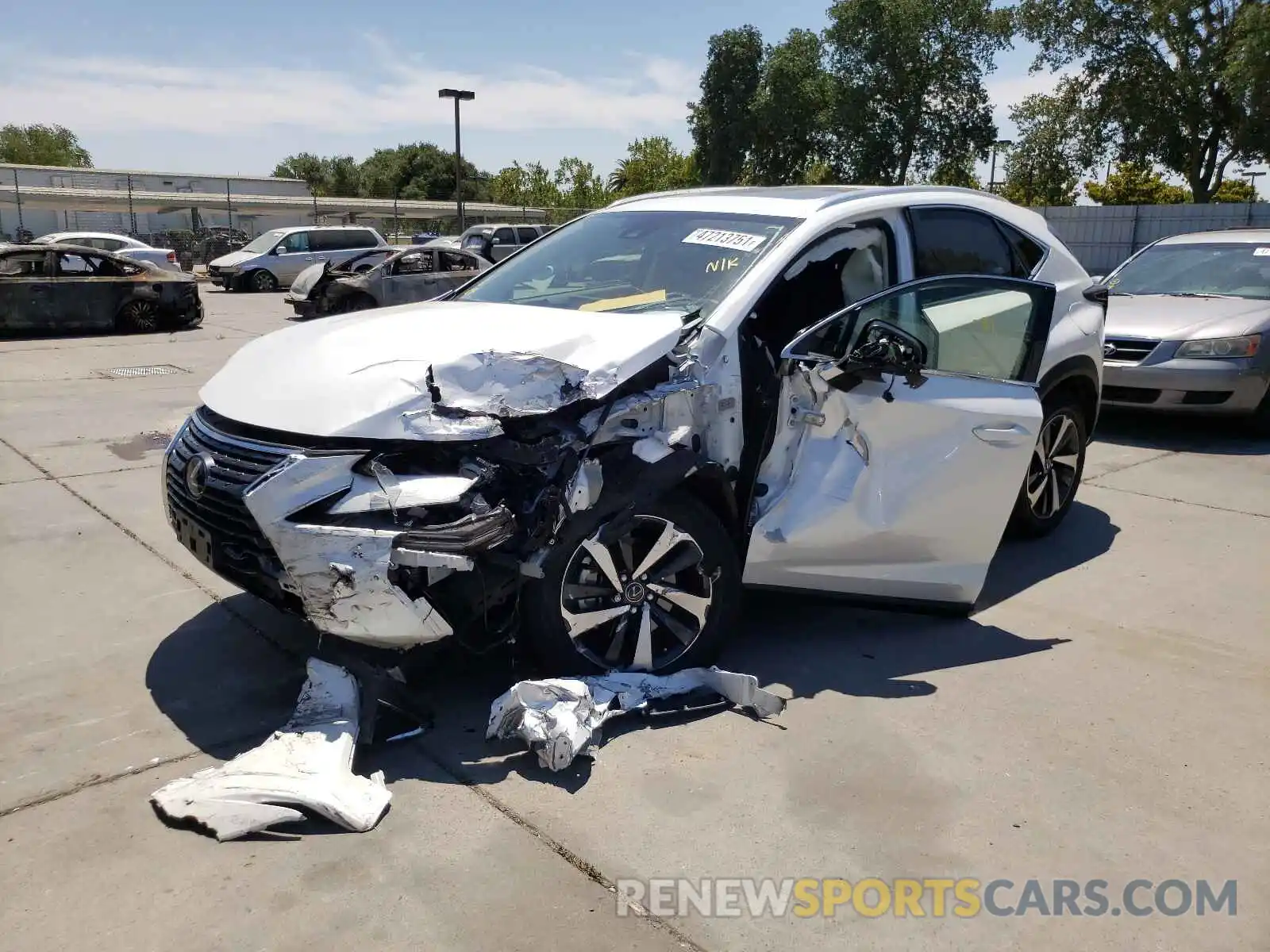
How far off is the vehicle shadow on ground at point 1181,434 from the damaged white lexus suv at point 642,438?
4544 millimetres

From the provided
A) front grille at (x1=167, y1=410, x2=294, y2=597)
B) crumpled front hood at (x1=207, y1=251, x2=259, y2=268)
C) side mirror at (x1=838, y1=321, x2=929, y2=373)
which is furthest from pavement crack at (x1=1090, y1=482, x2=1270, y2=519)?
crumpled front hood at (x1=207, y1=251, x2=259, y2=268)

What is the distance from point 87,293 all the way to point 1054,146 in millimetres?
27173

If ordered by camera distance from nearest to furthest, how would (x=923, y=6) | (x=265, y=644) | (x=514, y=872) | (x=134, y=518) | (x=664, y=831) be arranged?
(x=514, y=872)
(x=664, y=831)
(x=265, y=644)
(x=134, y=518)
(x=923, y=6)

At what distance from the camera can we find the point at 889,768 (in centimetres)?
338

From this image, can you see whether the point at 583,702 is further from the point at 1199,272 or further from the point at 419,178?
the point at 419,178

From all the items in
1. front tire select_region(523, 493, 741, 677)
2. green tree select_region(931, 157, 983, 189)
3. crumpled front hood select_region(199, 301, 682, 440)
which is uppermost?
green tree select_region(931, 157, 983, 189)

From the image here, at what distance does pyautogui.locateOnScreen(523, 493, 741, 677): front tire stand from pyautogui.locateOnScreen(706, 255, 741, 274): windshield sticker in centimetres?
111

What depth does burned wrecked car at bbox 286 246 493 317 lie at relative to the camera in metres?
15.8

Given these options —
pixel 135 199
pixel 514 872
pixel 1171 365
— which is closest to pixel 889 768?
pixel 514 872

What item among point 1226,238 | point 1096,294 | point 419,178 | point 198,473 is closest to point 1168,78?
point 1226,238

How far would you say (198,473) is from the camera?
355cm

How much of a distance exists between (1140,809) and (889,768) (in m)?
0.79

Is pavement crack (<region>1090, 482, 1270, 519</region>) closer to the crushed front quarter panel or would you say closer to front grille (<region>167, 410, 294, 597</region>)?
the crushed front quarter panel

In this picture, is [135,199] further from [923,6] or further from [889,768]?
[889,768]
